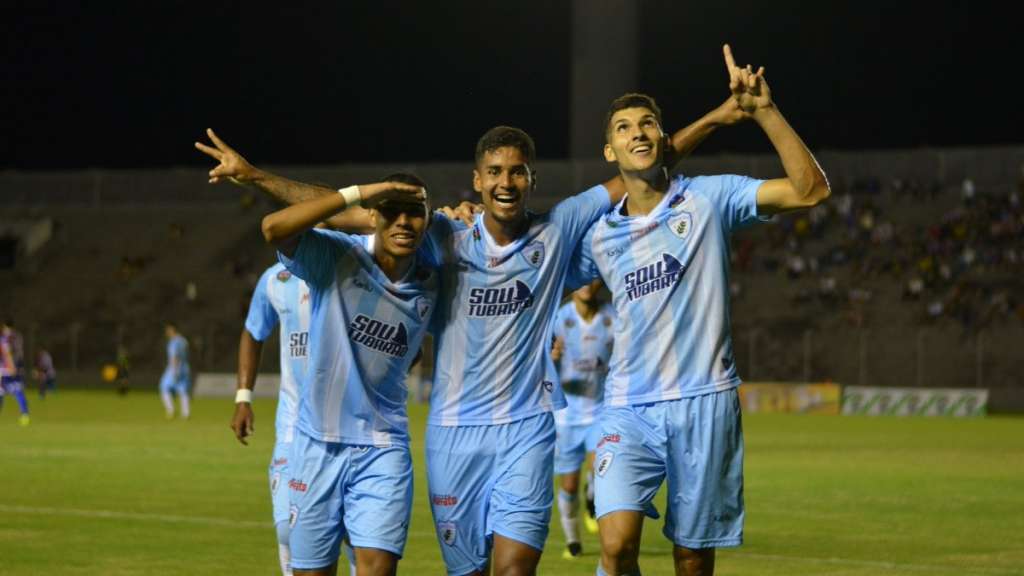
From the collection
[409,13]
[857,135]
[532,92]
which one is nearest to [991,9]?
[857,135]

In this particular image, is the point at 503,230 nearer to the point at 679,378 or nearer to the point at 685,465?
the point at 679,378

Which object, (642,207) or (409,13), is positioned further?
(409,13)

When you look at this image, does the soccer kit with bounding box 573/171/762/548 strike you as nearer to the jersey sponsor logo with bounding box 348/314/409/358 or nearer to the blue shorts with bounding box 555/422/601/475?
the jersey sponsor logo with bounding box 348/314/409/358

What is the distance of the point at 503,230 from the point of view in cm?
840

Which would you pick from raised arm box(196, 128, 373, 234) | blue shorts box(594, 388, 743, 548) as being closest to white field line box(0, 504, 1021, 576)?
blue shorts box(594, 388, 743, 548)

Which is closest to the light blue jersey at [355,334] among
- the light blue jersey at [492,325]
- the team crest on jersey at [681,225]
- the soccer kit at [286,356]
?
the light blue jersey at [492,325]

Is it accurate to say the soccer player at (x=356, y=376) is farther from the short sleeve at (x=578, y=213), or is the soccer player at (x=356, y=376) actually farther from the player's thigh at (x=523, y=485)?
the short sleeve at (x=578, y=213)

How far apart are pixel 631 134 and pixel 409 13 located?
68.0m

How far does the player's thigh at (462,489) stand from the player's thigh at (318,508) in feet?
1.61

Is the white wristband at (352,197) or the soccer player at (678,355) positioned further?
the soccer player at (678,355)

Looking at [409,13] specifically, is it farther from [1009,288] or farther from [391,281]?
[391,281]

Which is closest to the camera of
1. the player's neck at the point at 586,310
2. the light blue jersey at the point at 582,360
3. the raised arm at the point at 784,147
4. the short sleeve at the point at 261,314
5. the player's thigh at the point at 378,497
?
the player's thigh at the point at 378,497

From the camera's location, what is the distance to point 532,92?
244ft

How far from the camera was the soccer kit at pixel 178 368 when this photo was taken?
3603 centimetres
